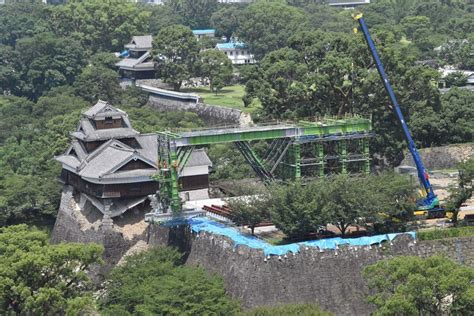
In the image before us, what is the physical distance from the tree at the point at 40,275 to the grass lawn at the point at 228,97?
1301 inches

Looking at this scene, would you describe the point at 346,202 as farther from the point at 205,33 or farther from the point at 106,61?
the point at 205,33

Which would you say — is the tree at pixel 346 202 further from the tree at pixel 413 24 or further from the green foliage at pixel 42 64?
the tree at pixel 413 24

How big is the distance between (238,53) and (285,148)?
183ft

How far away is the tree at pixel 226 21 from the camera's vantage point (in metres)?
119

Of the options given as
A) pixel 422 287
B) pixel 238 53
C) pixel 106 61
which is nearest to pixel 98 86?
pixel 106 61

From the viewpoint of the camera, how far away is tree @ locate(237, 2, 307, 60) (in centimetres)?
10319

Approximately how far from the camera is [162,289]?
42375mm

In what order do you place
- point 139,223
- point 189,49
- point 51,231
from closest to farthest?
point 139,223, point 51,231, point 189,49

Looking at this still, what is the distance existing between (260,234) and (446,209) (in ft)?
27.0

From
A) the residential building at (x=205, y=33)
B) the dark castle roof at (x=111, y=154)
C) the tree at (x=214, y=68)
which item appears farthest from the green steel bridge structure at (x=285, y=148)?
the residential building at (x=205, y=33)

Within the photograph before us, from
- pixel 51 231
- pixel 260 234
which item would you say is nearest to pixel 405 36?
pixel 51 231

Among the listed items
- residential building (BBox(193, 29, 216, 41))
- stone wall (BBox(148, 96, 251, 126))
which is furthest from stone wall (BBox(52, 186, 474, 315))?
residential building (BBox(193, 29, 216, 41))

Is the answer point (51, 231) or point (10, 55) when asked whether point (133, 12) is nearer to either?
point (10, 55)

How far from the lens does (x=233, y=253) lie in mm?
44156
